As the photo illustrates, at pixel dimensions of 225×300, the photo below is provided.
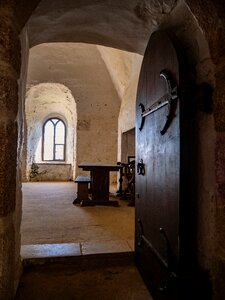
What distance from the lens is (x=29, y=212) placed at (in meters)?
3.29

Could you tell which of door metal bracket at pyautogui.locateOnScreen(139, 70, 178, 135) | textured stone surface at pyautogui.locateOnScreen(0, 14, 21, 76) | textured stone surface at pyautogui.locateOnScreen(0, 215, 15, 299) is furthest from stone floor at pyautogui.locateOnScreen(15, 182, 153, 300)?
textured stone surface at pyautogui.locateOnScreen(0, 14, 21, 76)

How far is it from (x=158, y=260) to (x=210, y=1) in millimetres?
1275

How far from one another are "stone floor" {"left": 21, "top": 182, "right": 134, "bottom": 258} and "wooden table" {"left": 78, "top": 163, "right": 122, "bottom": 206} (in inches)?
7.8

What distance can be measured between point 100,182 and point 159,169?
267 cm

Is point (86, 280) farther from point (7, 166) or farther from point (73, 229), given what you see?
point (7, 166)

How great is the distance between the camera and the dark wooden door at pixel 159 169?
3.96 feet

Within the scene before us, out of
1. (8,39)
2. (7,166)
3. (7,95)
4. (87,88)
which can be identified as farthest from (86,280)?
(87,88)

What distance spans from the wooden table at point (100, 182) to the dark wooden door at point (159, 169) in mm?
2099

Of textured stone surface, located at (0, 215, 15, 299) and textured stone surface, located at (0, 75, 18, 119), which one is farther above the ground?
textured stone surface, located at (0, 75, 18, 119)

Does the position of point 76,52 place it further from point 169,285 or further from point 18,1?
point 169,285

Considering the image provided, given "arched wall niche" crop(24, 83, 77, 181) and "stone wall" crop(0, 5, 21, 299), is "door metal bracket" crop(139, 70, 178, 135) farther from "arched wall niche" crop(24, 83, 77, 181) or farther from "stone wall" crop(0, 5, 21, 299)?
"arched wall niche" crop(24, 83, 77, 181)

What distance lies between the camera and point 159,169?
4.67ft

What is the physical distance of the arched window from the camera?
802cm

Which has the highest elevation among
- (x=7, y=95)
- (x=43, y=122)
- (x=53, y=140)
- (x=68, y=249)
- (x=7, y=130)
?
(x=43, y=122)
